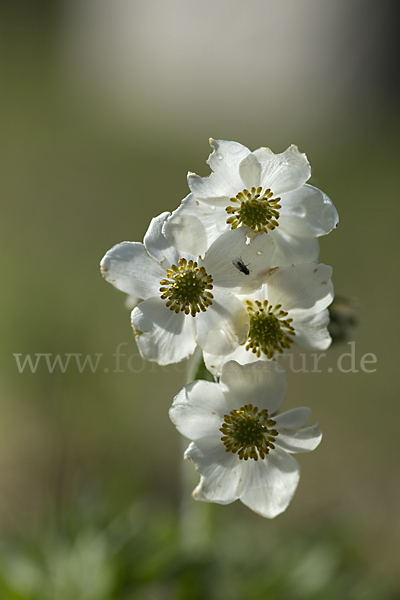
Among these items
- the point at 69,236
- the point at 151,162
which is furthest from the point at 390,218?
the point at 69,236

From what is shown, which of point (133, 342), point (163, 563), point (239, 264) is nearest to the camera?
point (239, 264)

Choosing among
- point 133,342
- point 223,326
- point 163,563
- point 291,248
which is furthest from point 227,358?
point 133,342

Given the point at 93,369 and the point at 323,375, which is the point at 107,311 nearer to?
the point at 93,369

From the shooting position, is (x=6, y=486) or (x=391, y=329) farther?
(x=391, y=329)

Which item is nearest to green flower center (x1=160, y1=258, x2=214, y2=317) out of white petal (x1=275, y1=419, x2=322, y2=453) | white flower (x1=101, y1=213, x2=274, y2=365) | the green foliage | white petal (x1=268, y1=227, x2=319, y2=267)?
white flower (x1=101, y1=213, x2=274, y2=365)

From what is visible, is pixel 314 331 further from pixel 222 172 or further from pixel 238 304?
pixel 222 172

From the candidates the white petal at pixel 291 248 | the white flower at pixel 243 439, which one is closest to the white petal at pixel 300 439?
the white flower at pixel 243 439

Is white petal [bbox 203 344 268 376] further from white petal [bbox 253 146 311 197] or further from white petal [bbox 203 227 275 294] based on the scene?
white petal [bbox 253 146 311 197]
